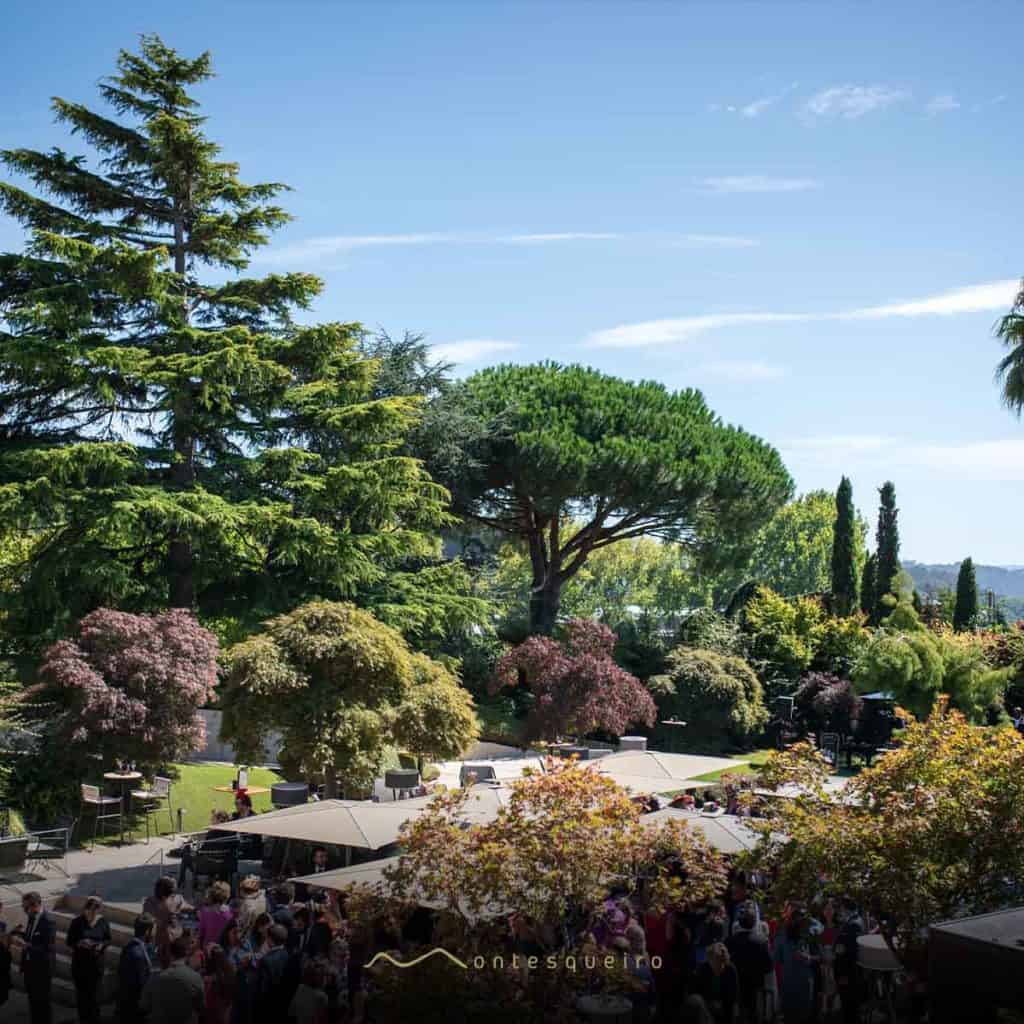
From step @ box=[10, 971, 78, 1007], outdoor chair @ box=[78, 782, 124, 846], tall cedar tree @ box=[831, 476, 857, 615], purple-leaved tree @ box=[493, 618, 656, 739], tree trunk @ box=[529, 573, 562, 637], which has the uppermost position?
tall cedar tree @ box=[831, 476, 857, 615]

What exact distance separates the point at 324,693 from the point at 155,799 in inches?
179

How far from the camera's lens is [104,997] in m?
12.8

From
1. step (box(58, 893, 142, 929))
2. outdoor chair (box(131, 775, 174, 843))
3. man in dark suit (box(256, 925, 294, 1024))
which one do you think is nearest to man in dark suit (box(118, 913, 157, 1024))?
man in dark suit (box(256, 925, 294, 1024))

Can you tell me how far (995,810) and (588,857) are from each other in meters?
3.92

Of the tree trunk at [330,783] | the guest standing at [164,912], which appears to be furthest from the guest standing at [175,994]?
the tree trunk at [330,783]

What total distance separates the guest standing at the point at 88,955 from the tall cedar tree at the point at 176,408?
1612 cm

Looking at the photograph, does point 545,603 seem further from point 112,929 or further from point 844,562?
point 112,929

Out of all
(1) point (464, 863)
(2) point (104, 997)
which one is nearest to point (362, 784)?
(2) point (104, 997)

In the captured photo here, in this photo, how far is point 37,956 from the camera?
11672 millimetres

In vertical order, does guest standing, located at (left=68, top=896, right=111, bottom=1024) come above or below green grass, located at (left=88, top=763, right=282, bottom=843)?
above

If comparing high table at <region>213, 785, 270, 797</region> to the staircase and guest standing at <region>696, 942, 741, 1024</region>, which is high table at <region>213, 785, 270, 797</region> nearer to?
the staircase

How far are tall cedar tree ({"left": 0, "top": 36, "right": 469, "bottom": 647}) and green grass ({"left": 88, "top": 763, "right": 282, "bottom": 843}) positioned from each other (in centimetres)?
496

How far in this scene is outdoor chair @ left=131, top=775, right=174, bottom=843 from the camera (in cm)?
2067

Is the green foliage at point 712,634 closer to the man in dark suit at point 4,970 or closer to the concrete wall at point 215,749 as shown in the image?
the concrete wall at point 215,749
